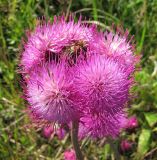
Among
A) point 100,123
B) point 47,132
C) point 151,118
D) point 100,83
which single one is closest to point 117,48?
point 100,83

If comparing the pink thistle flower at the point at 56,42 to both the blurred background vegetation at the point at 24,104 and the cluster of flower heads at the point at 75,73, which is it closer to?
the cluster of flower heads at the point at 75,73

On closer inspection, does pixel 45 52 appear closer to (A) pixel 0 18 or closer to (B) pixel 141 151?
(B) pixel 141 151

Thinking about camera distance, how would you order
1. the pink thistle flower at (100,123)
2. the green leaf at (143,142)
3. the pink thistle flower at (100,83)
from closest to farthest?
1. the pink thistle flower at (100,83)
2. the pink thistle flower at (100,123)
3. the green leaf at (143,142)

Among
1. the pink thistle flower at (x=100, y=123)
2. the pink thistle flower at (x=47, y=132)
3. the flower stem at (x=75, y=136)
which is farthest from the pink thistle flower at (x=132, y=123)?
the flower stem at (x=75, y=136)

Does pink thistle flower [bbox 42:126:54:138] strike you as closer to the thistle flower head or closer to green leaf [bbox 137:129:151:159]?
the thistle flower head

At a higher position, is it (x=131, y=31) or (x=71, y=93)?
(x=71, y=93)

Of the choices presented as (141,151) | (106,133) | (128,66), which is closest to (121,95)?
(128,66)

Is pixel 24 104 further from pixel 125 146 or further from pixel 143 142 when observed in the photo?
pixel 143 142

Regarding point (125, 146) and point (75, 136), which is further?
point (125, 146)
